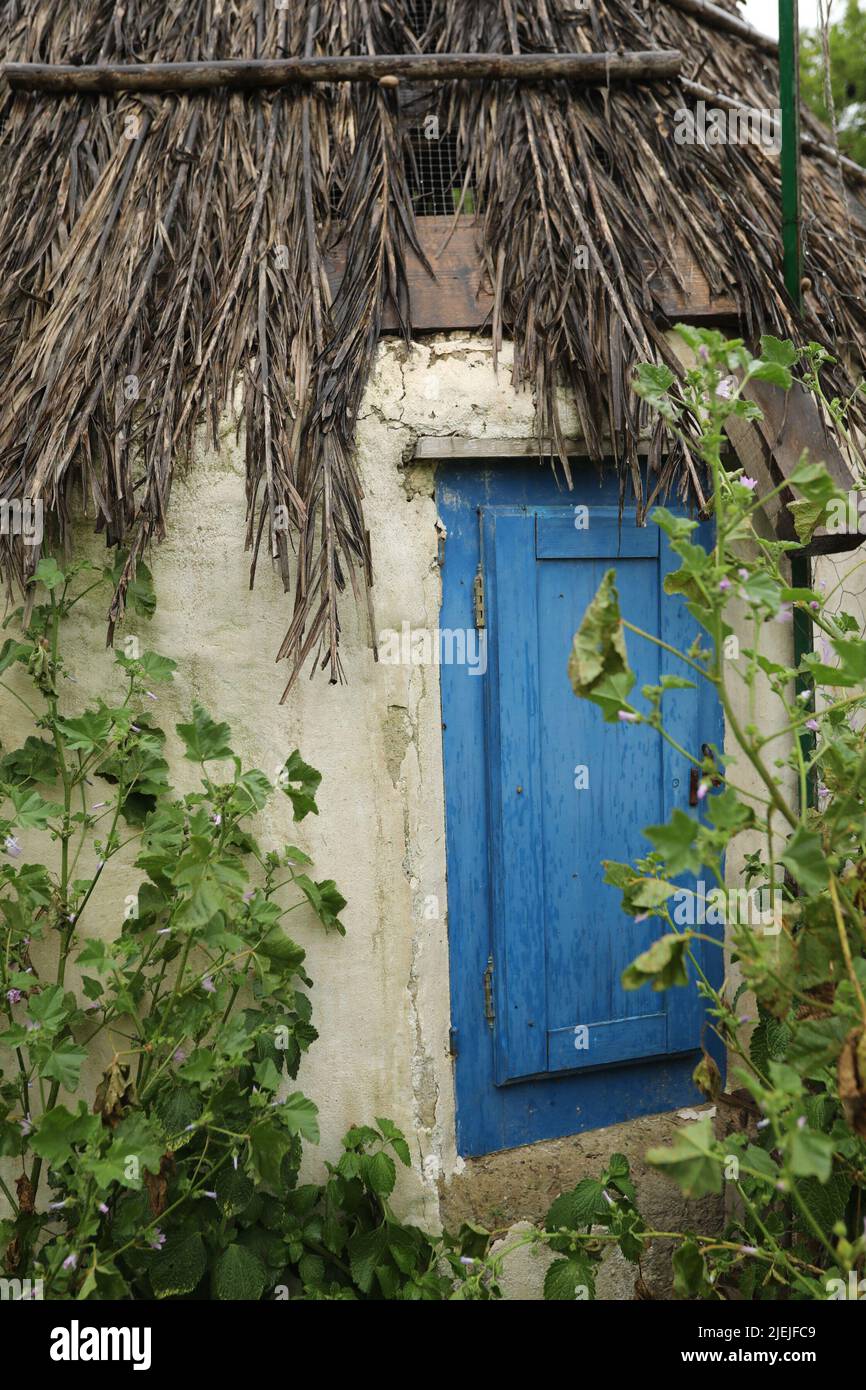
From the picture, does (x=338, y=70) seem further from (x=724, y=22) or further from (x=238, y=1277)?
(x=238, y=1277)

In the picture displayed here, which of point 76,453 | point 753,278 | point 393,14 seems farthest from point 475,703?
point 393,14

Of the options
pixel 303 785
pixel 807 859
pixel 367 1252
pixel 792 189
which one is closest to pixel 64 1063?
pixel 303 785

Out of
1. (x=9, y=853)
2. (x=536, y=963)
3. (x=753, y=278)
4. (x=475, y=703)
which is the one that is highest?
(x=753, y=278)

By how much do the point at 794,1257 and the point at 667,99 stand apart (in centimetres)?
323

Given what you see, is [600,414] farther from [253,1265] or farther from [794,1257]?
[253,1265]

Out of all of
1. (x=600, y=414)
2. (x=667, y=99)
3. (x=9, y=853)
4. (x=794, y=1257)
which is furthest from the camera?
(x=667, y=99)

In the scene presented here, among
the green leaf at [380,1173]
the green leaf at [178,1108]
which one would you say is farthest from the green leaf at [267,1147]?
the green leaf at [380,1173]

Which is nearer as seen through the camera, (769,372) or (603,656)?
(603,656)

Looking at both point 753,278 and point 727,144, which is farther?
point 727,144

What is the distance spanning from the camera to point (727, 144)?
10.9 ft

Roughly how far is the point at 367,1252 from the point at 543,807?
1.26m

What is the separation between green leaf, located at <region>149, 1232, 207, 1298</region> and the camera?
2.41 m

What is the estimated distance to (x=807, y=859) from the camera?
1.57m

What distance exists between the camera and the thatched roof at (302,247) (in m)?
2.74
